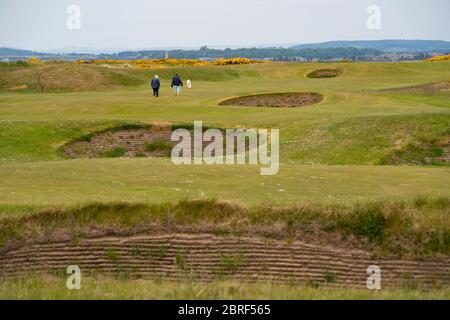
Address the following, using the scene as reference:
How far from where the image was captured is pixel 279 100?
178 feet

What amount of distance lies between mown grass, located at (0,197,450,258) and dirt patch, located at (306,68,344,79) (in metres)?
68.9

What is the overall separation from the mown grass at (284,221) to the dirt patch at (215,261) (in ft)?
1.17

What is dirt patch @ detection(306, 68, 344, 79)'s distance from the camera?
8758cm

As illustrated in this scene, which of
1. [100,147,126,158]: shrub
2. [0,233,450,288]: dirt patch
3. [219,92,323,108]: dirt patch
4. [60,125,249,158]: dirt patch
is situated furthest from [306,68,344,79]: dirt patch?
[0,233,450,288]: dirt patch

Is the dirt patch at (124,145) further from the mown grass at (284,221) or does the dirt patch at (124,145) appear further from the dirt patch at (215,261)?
the dirt patch at (215,261)

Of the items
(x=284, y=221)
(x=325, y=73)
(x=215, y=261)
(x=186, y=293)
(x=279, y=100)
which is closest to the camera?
(x=186, y=293)

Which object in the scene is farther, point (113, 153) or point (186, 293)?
point (113, 153)

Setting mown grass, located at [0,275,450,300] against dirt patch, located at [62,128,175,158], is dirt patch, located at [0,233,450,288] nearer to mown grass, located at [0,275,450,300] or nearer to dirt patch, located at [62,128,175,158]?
mown grass, located at [0,275,450,300]

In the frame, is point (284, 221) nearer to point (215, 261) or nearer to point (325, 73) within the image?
point (215, 261)

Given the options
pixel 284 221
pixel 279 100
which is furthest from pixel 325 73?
pixel 284 221

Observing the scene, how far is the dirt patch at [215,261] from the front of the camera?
1784cm

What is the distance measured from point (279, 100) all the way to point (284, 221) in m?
35.6
